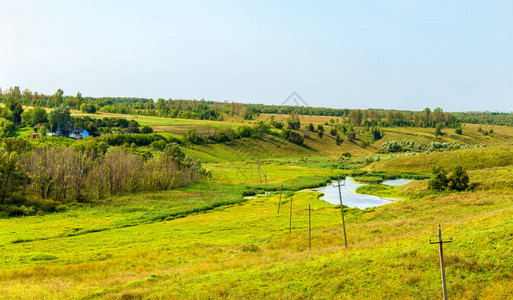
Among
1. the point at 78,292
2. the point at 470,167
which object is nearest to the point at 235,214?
the point at 78,292

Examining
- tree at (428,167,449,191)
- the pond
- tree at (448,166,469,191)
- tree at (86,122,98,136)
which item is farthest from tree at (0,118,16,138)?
tree at (448,166,469,191)

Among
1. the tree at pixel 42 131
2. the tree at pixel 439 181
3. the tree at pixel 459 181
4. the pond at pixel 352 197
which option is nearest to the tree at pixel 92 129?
the tree at pixel 42 131

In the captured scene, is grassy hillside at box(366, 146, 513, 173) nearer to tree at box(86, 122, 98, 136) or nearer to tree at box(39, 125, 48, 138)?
Result: tree at box(86, 122, 98, 136)

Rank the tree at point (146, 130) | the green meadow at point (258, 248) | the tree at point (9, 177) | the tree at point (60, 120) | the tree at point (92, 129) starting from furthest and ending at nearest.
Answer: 1. the tree at point (146, 130)
2. the tree at point (92, 129)
3. the tree at point (60, 120)
4. the tree at point (9, 177)
5. the green meadow at point (258, 248)

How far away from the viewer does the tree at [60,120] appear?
166 m

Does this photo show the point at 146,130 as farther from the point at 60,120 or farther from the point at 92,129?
the point at 60,120

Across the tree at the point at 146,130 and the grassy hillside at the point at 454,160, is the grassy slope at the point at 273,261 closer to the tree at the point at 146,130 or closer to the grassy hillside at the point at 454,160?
the grassy hillside at the point at 454,160

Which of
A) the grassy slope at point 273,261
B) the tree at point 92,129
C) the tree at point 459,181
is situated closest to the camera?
the grassy slope at point 273,261

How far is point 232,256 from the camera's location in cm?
4197

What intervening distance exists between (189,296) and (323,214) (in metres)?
47.5

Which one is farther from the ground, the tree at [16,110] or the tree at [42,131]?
the tree at [16,110]

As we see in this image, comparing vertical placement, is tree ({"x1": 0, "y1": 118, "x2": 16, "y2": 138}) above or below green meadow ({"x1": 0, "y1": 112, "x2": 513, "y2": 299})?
above

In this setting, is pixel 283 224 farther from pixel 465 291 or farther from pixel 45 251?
pixel 465 291

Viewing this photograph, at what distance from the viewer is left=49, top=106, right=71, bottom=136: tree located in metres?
166
